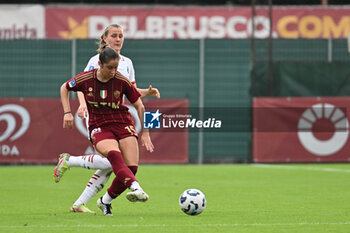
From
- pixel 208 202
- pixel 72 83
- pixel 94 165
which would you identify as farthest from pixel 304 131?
pixel 72 83

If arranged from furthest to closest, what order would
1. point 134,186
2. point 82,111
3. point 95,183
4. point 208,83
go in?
point 208,83
point 95,183
point 82,111
point 134,186

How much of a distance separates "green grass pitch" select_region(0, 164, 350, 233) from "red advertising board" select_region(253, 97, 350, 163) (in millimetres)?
1021

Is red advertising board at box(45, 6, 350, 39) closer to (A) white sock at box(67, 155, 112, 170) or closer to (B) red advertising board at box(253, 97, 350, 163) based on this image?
(B) red advertising board at box(253, 97, 350, 163)

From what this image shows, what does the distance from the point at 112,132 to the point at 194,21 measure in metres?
15.6

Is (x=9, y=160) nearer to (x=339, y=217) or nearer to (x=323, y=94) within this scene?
(x=323, y=94)

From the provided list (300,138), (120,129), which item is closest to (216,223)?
(120,129)

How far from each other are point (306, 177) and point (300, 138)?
11.8 ft

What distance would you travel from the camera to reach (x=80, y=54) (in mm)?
19547

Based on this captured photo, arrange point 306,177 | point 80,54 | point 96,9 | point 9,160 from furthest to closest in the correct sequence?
point 96,9
point 80,54
point 9,160
point 306,177

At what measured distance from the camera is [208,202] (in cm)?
1008

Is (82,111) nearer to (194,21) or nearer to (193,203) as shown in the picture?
(193,203)

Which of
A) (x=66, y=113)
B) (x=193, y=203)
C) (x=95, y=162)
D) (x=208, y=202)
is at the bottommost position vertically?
(x=208, y=202)

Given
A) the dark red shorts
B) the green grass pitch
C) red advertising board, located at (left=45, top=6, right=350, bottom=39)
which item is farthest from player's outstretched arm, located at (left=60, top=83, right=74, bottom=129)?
red advertising board, located at (left=45, top=6, right=350, bottom=39)

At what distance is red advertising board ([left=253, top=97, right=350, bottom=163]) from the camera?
1825cm
